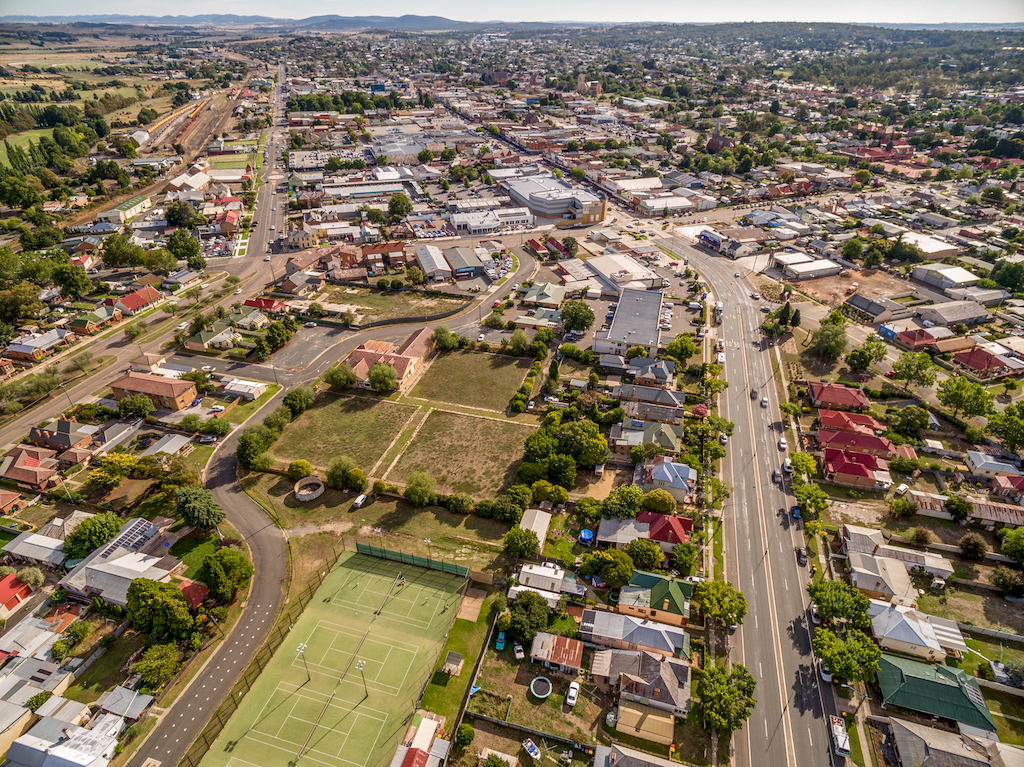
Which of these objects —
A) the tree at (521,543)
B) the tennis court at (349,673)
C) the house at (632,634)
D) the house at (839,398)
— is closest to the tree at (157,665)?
the tennis court at (349,673)

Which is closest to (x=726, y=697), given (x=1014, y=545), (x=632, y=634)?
(x=632, y=634)

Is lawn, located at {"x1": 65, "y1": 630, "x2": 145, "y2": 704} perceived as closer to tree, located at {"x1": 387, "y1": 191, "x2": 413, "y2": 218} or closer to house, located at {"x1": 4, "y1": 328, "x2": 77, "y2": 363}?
house, located at {"x1": 4, "y1": 328, "x2": 77, "y2": 363}

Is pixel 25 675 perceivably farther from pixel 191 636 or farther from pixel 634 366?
pixel 634 366

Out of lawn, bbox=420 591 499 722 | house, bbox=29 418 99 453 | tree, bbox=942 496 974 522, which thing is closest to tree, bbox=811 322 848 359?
tree, bbox=942 496 974 522

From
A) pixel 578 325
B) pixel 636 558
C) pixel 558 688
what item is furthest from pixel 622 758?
pixel 578 325

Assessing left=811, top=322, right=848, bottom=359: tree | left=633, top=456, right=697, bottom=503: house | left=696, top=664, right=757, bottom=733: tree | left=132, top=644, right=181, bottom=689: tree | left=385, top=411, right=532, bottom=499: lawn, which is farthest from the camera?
left=811, top=322, right=848, bottom=359: tree

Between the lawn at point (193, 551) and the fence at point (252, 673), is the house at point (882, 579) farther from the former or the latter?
the lawn at point (193, 551)
